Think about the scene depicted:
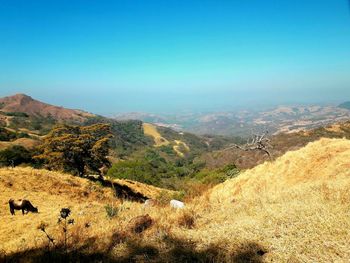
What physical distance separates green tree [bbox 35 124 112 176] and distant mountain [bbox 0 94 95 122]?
14301cm

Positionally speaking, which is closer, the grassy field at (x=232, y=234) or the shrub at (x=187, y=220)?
the grassy field at (x=232, y=234)

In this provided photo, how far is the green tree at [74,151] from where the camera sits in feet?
96.8

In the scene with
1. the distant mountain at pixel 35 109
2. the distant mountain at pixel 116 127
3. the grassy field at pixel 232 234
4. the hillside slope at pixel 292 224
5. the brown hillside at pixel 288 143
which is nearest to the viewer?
the hillside slope at pixel 292 224

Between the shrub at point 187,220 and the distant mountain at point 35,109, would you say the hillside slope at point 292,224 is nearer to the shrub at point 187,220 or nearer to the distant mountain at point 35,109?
the shrub at point 187,220

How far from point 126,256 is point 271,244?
2191 mm

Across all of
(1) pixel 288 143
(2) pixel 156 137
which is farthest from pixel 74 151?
(2) pixel 156 137

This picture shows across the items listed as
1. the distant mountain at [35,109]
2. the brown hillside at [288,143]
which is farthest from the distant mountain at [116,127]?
the brown hillside at [288,143]

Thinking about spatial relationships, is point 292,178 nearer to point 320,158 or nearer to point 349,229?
point 320,158

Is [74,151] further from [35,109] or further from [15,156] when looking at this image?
[35,109]

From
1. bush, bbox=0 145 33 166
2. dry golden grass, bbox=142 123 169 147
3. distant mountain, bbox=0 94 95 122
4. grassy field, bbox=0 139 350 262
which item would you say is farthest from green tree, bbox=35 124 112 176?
dry golden grass, bbox=142 123 169 147

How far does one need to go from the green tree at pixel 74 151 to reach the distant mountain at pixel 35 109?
143 meters

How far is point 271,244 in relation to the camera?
14.9 ft

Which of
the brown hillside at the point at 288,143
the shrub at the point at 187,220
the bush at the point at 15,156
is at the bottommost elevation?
the brown hillside at the point at 288,143

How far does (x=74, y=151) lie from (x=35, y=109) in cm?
16620
